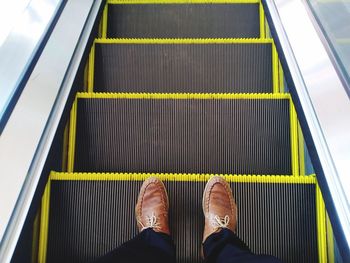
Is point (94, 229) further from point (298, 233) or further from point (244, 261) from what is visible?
point (298, 233)

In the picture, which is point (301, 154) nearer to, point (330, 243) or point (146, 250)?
point (330, 243)

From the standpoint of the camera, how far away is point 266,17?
8.09 feet

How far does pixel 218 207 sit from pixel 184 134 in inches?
16.4

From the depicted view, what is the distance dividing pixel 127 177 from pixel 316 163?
2.34 ft

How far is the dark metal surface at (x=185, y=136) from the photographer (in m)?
1.80

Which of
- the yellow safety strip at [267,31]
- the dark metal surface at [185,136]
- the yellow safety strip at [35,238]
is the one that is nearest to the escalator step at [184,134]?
the dark metal surface at [185,136]

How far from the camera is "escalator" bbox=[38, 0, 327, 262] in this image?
5.04 ft

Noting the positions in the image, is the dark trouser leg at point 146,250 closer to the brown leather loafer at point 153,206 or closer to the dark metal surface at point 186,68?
the brown leather loafer at point 153,206

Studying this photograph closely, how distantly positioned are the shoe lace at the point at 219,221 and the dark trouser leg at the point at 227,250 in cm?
3

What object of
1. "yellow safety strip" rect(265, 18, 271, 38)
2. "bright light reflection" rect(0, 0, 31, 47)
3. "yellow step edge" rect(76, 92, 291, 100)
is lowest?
"yellow step edge" rect(76, 92, 291, 100)

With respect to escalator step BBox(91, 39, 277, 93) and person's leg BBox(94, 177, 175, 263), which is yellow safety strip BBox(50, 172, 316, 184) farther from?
escalator step BBox(91, 39, 277, 93)

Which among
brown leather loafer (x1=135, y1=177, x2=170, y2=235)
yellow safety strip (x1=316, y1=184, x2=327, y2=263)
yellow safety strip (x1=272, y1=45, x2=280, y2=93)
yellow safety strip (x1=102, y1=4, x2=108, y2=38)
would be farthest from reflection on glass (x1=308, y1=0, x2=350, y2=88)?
yellow safety strip (x1=102, y1=4, x2=108, y2=38)

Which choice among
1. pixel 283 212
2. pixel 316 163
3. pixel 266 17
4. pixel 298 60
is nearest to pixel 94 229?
pixel 283 212

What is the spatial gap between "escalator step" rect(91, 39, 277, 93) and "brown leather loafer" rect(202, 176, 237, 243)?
717 mm
